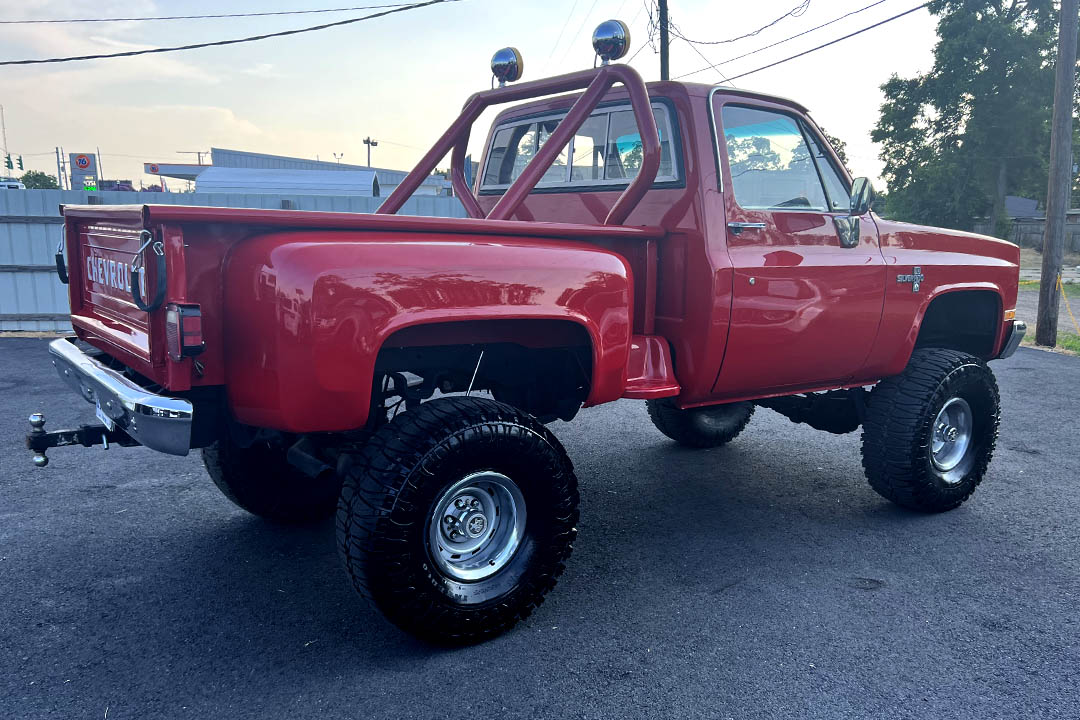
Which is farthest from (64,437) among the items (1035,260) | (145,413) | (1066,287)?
(1035,260)

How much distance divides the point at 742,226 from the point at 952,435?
6.24 feet

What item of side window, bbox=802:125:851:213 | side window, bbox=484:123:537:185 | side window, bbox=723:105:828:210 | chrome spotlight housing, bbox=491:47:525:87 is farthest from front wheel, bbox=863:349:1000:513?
chrome spotlight housing, bbox=491:47:525:87

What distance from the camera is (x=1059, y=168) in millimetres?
10906

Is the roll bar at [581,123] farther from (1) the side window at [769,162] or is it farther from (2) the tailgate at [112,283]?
(2) the tailgate at [112,283]

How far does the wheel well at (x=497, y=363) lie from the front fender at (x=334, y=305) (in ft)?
0.61

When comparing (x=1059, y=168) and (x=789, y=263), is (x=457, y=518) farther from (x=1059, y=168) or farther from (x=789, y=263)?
(x=1059, y=168)

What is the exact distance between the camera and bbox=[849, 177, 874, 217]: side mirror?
3.73 meters

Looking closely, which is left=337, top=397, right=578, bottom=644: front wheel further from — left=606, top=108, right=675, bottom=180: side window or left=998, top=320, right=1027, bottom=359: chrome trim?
left=998, top=320, right=1027, bottom=359: chrome trim

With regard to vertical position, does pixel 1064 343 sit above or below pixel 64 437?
below

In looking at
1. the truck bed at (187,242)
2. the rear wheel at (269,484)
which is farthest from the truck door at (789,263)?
the rear wheel at (269,484)

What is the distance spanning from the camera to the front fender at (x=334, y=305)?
2361 mm

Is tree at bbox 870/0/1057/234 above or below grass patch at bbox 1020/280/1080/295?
above

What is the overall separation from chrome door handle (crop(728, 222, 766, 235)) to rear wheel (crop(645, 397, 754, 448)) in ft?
6.22

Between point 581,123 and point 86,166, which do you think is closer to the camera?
point 581,123
